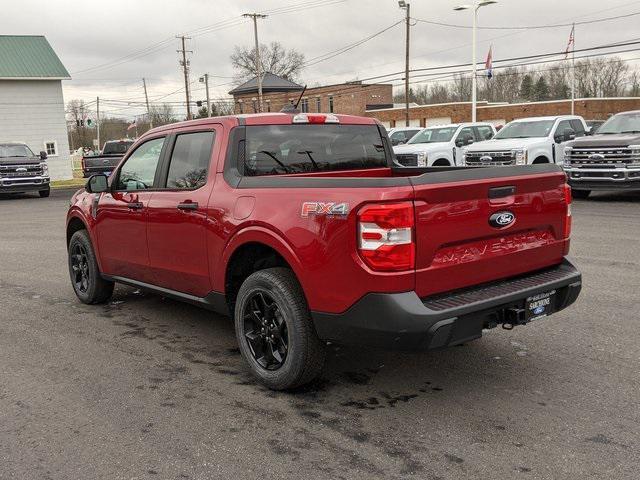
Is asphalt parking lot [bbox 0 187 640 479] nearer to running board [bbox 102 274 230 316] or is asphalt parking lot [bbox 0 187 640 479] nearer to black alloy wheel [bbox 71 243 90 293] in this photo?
running board [bbox 102 274 230 316]

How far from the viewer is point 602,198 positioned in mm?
15438

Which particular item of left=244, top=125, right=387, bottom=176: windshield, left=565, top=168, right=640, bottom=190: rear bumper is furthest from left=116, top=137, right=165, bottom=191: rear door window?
left=565, top=168, right=640, bottom=190: rear bumper

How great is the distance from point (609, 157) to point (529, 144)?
2.13 meters

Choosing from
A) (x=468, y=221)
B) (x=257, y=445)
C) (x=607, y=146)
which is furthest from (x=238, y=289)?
(x=607, y=146)

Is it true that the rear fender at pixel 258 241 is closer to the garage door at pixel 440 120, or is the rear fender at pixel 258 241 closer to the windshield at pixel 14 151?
the windshield at pixel 14 151

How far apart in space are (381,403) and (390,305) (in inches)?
33.5

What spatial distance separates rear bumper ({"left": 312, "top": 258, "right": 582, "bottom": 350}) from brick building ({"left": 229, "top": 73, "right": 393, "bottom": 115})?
7785 centimetres

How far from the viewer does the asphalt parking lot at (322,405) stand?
124 inches

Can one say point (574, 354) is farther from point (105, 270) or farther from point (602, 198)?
point (602, 198)

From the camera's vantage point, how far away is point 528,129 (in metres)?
16.8

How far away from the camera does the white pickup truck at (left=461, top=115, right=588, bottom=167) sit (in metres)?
15.4

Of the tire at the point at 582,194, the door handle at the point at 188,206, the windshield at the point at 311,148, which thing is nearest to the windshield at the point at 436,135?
the tire at the point at 582,194

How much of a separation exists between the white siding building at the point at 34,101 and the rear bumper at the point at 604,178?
2935cm

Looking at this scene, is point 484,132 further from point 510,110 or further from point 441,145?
point 510,110
